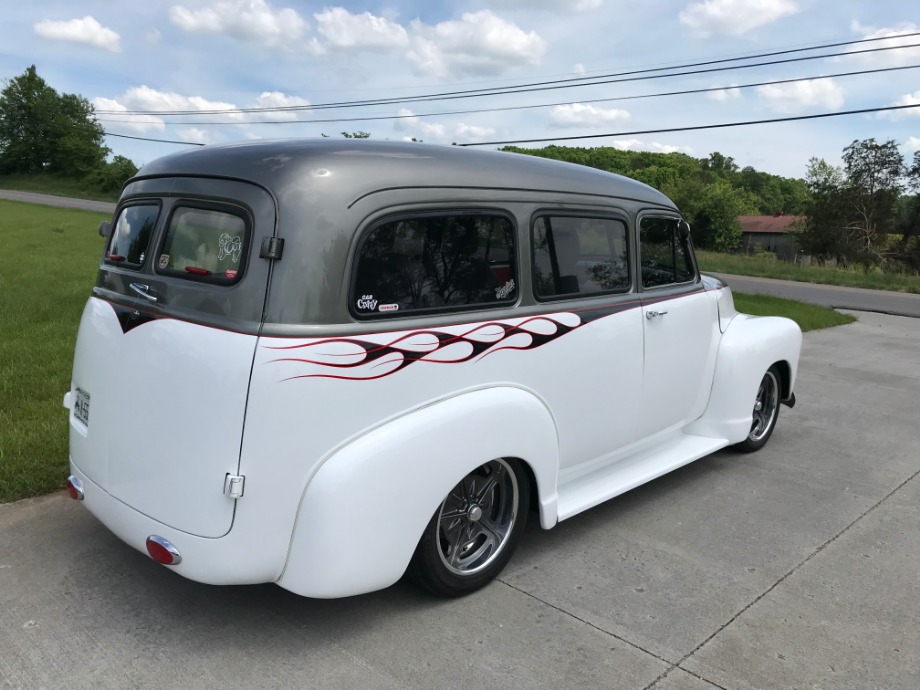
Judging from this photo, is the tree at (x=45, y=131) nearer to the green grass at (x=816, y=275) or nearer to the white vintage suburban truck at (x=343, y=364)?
the green grass at (x=816, y=275)

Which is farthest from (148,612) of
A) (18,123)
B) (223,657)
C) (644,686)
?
(18,123)

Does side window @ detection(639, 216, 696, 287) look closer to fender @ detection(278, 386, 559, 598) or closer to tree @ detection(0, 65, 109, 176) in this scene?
fender @ detection(278, 386, 559, 598)

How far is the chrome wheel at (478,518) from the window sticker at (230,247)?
132cm

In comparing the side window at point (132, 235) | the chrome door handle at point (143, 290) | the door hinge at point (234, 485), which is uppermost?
the side window at point (132, 235)

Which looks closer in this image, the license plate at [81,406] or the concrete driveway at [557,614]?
the concrete driveway at [557,614]

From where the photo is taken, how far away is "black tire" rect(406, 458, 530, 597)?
3172 millimetres

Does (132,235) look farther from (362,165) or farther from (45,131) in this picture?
(45,131)

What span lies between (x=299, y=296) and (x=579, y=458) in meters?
1.83

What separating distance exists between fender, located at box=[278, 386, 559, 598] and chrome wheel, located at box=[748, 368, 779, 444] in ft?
9.95

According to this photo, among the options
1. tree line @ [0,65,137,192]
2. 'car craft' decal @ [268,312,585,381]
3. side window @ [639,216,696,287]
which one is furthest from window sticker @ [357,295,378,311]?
tree line @ [0,65,137,192]

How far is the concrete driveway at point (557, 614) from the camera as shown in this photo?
280 centimetres

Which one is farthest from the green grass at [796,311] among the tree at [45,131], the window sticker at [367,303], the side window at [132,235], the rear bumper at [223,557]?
the tree at [45,131]

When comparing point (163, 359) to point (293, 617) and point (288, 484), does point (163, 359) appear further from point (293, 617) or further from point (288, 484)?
point (293, 617)

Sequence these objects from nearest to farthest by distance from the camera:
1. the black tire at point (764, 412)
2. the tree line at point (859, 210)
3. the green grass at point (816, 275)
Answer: the black tire at point (764, 412), the green grass at point (816, 275), the tree line at point (859, 210)
